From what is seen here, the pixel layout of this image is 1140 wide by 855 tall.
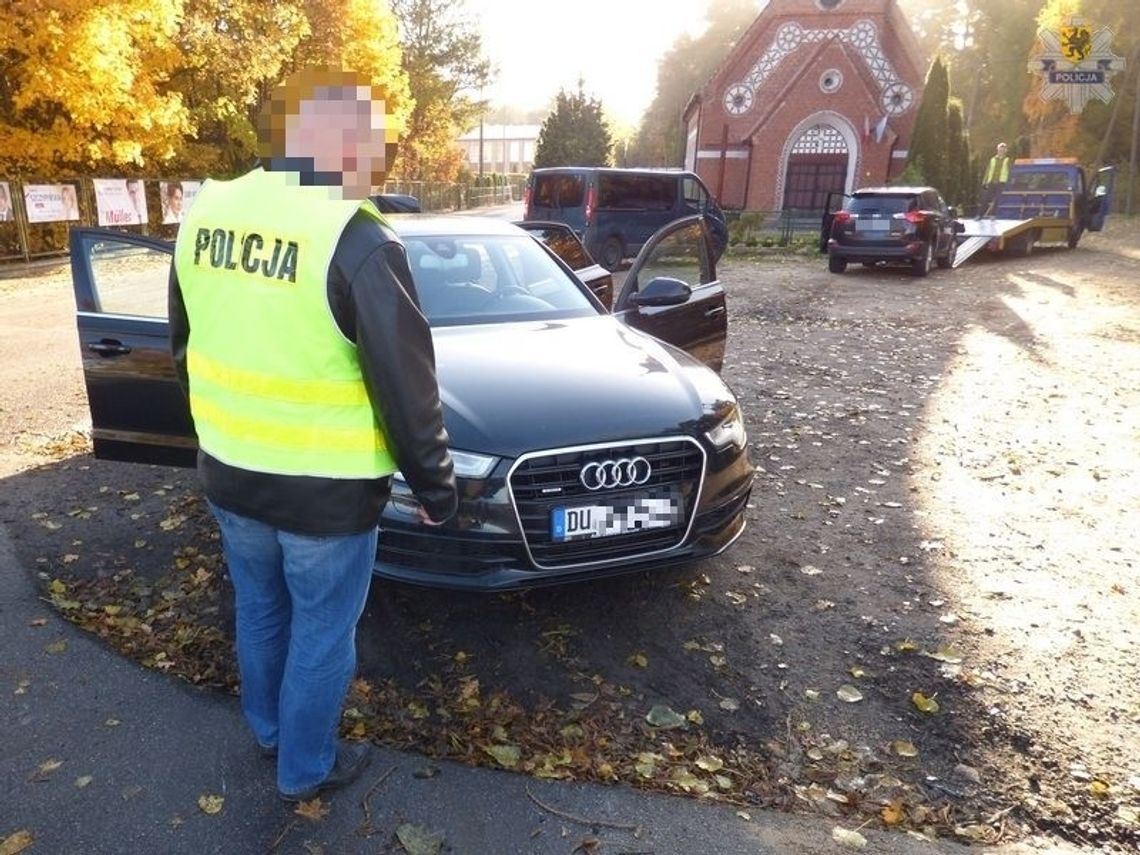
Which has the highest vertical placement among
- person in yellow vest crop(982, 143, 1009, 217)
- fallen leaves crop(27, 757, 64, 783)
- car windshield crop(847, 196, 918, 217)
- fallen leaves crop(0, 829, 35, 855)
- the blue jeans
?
person in yellow vest crop(982, 143, 1009, 217)

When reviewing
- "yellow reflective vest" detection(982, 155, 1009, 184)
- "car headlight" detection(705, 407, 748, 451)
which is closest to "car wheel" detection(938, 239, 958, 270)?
"yellow reflective vest" detection(982, 155, 1009, 184)

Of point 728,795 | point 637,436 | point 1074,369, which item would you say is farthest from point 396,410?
point 1074,369

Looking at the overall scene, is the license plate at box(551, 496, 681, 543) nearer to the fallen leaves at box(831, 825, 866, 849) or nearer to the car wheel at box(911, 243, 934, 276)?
the fallen leaves at box(831, 825, 866, 849)

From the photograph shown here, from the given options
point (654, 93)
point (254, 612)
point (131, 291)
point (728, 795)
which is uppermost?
point (654, 93)

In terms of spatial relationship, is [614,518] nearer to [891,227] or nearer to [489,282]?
[489,282]

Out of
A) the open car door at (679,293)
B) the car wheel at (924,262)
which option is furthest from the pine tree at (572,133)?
the open car door at (679,293)

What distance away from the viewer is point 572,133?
144 ft

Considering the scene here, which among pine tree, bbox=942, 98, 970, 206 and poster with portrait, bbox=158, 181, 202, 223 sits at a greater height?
pine tree, bbox=942, 98, 970, 206

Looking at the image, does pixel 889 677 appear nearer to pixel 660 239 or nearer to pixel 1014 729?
pixel 1014 729

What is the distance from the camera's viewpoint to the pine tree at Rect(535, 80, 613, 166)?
43.6 metres

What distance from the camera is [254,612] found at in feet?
7.84

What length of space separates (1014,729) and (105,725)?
318cm

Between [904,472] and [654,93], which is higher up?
[654,93]

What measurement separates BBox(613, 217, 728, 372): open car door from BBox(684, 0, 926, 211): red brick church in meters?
28.0
